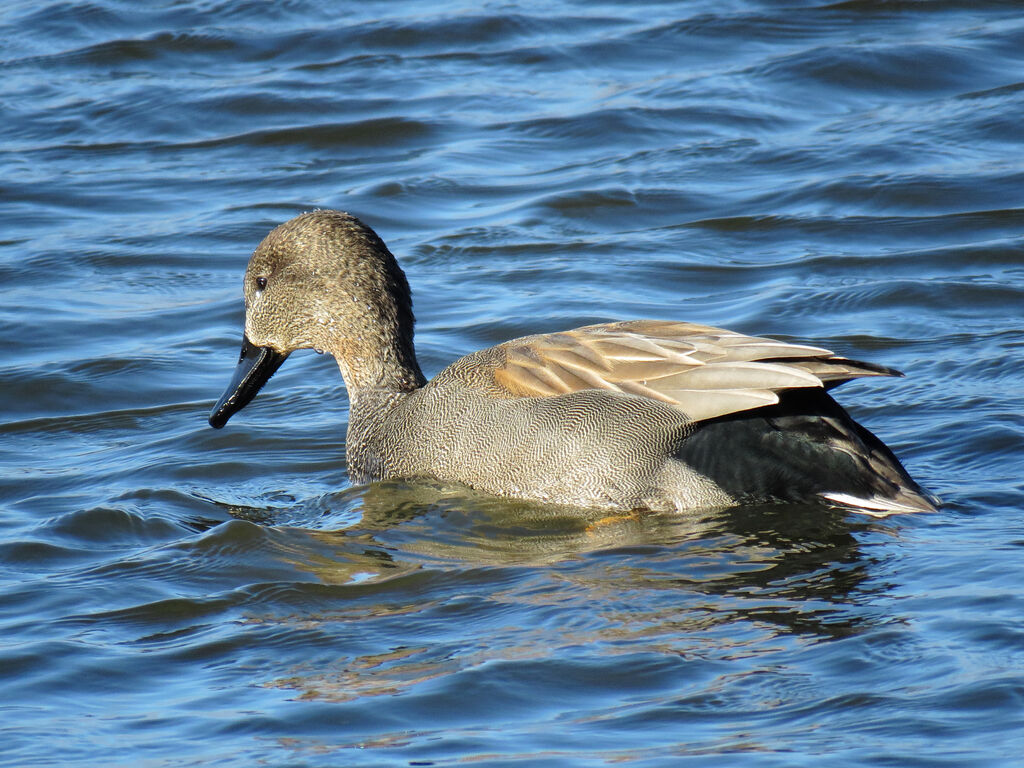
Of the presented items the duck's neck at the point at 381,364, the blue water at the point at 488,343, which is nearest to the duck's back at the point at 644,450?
the blue water at the point at 488,343

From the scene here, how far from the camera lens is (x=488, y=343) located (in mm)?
8023

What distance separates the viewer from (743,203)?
9.62 meters

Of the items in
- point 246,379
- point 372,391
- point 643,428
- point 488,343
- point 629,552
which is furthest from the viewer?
point 488,343

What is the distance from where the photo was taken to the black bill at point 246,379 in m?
6.78

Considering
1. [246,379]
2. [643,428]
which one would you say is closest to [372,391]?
[246,379]

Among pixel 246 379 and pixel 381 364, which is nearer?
pixel 381 364

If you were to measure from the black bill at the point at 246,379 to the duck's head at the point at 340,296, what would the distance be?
0.16 ft

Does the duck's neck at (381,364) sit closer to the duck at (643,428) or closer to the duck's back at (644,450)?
the duck at (643,428)

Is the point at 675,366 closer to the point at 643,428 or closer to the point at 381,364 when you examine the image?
the point at 643,428

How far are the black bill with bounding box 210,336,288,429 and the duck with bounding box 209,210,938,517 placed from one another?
2.02ft

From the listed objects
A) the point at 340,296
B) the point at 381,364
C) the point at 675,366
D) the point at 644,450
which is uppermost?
the point at 340,296

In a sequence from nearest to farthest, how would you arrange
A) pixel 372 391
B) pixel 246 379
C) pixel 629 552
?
1. pixel 629 552
2. pixel 372 391
3. pixel 246 379

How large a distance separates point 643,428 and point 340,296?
1.77 metres

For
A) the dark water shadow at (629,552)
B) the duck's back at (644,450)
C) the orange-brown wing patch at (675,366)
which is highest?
the orange-brown wing patch at (675,366)
